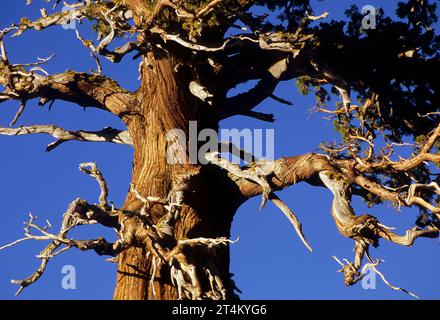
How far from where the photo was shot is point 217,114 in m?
13.5

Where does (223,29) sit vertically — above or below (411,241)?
above

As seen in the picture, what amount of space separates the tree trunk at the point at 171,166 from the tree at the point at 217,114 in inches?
0.7

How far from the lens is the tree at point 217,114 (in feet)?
36.8

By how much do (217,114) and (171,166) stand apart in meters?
1.56

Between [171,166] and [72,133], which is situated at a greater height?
[72,133]

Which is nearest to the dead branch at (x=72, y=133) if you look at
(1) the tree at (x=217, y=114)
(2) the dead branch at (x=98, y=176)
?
(1) the tree at (x=217, y=114)

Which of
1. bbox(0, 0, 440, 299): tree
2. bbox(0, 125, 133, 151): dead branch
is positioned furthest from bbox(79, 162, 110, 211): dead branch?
bbox(0, 125, 133, 151): dead branch

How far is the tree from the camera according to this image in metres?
11.2

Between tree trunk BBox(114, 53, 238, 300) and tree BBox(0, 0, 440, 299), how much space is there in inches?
0.7

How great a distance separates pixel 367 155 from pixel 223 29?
2999 millimetres

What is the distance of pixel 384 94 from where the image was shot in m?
13.3

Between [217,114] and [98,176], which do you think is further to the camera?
[217,114]
